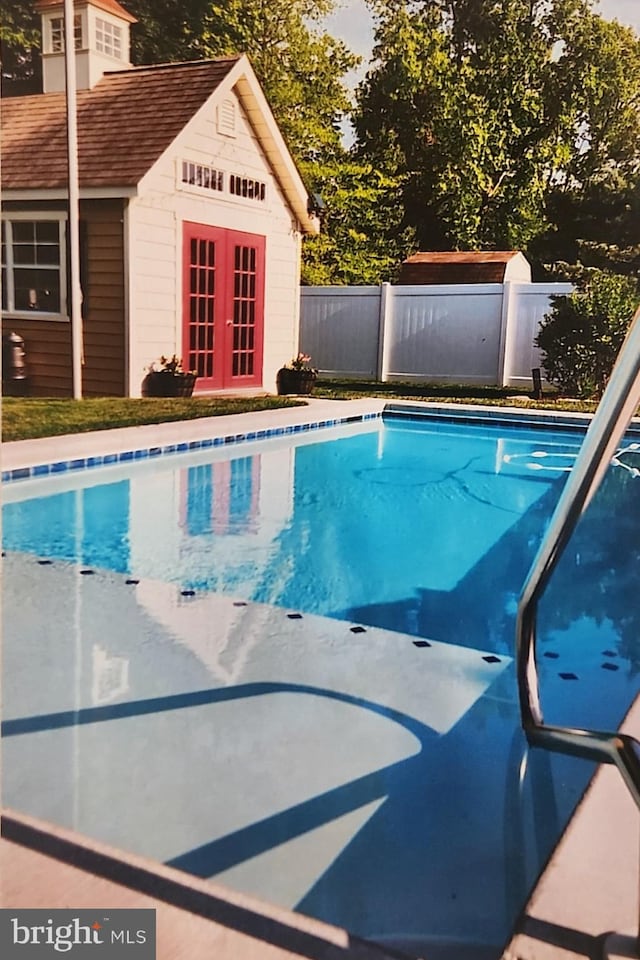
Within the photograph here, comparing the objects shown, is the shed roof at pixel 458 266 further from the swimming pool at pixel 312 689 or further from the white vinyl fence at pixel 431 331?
the swimming pool at pixel 312 689

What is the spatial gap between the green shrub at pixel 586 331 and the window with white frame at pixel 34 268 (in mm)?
4478

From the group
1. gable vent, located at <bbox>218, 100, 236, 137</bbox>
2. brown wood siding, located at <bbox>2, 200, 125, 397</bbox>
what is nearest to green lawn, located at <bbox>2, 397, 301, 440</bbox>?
brown wood siding, located at <bbox>2, 200, 125, 397</bbox>

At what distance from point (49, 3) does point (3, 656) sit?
2.53 metres

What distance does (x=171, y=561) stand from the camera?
399cm

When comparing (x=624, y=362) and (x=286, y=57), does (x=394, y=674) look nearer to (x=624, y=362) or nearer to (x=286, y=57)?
(x=624, y=362)

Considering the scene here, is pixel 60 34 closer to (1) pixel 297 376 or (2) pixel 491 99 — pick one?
(2) pixel 491 99

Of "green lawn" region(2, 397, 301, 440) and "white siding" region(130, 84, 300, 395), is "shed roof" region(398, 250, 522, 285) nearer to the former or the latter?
"white siding" region(130, 84, 300, 395)

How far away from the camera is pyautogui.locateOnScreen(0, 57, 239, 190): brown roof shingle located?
14.0ft

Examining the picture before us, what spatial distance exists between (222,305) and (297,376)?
1.44 meters

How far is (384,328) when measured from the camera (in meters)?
7.86

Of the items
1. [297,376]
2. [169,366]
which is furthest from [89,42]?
[297,376]

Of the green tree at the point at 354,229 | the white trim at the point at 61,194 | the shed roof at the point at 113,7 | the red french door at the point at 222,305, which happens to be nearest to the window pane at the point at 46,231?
the white trim at the point at 61,194

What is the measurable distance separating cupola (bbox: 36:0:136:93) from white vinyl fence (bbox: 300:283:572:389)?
284 centimetres

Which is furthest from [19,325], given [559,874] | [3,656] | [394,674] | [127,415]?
[559,874]
